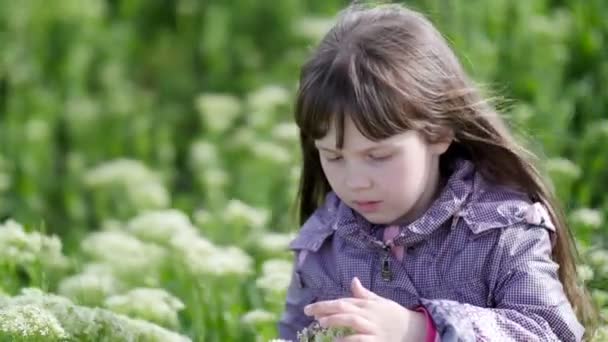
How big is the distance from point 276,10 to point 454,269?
3520 millimetres

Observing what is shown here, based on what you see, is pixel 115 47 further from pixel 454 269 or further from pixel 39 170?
pixel 454 269

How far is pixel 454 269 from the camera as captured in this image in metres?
2.61

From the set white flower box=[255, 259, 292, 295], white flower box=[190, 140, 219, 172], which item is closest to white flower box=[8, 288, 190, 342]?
white flower box=[255, 259, 292, 295]

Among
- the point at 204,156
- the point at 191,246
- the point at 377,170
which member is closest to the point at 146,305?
the point at 191,246

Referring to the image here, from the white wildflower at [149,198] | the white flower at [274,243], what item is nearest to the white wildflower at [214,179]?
the white wildflower at [149,198]

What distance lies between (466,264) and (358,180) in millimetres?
261

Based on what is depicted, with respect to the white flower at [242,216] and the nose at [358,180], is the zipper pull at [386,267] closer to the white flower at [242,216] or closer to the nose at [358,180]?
the nose at [358,180]

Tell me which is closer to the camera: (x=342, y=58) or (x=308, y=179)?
(x=342, y=58)

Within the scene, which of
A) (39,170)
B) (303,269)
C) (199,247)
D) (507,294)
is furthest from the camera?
(39,170)

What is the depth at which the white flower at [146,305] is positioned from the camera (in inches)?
117

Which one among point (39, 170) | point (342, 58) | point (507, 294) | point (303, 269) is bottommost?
point (507, 294)

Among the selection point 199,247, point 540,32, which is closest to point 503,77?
point 540,32

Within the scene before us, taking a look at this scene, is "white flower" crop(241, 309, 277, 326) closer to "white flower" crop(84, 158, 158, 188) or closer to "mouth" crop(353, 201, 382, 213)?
"mouth" crop(353, 201, 382, 213)

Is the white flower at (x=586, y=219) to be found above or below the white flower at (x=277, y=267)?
below
